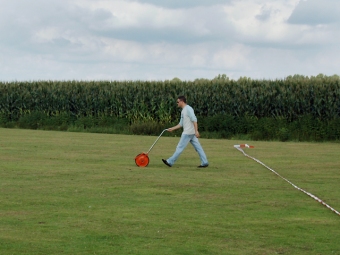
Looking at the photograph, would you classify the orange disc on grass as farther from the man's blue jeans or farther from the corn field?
the corn field

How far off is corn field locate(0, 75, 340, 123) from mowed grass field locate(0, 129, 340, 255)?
1841cm

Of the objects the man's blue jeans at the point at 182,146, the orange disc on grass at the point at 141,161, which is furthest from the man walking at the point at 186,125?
the orange disc on grass at the point at 141,161

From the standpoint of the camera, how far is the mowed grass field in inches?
380

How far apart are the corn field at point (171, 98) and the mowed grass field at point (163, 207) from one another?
1841 cm

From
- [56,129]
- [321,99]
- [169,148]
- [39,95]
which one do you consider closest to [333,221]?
[169,148]

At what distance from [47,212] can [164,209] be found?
2.02 metres

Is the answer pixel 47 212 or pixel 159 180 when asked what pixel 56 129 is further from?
pixel 47 212

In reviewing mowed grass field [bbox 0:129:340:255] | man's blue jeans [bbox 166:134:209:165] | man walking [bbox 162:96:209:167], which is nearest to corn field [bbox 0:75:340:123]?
mowed grass field [bbox 0:129:340:255]

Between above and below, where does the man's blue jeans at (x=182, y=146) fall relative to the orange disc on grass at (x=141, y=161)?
above

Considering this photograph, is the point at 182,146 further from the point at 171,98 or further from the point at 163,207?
the point at 171,98

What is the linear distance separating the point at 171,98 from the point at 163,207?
32.0m

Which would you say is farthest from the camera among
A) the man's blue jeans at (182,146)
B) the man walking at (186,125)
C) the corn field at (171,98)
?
the corn field at (171,98)

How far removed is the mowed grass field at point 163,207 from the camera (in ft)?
31.7

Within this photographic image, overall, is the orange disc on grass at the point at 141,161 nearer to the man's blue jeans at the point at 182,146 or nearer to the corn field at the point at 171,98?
the man's blue jeans at the point at 182,146
